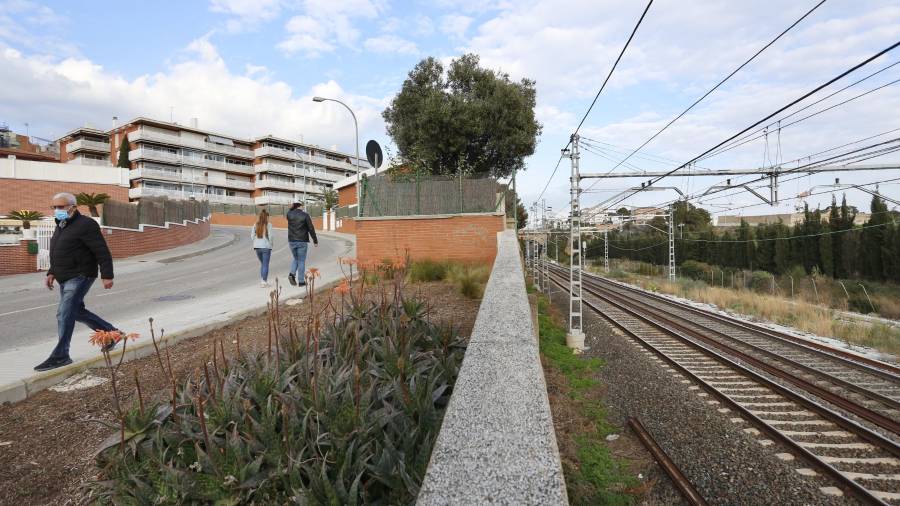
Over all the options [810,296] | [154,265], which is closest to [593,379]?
[154,265]

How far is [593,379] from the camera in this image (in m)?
9.01

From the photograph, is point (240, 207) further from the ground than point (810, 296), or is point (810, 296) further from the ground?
point (240, 207)

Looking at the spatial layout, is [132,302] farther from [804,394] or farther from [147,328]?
[804,394]

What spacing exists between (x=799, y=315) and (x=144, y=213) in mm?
28721

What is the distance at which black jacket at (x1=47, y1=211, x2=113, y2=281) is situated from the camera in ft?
17.1

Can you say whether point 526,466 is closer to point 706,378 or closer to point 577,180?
point 706,378

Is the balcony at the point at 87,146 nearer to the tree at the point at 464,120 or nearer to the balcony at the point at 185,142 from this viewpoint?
the balcony at the point at 185,142

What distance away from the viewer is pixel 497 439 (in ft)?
5.37

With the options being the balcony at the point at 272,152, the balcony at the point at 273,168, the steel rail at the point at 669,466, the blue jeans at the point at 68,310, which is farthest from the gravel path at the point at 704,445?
the balcony at the point at 272,152

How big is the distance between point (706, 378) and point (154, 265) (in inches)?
749

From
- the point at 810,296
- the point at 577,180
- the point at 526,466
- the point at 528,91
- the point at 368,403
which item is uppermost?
the point at 528,91

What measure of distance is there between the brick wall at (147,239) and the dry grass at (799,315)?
86.9 ft

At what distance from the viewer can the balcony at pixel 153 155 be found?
5978 centimetres

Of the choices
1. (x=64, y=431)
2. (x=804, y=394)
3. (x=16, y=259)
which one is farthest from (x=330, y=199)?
(x=64, y=431)
